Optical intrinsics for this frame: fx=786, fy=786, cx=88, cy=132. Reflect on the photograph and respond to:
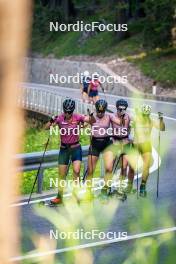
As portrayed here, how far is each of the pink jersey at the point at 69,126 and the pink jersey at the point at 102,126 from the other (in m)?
0.36

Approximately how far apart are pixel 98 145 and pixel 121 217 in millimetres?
1657

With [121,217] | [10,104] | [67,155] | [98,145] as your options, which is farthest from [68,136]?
[10,104]

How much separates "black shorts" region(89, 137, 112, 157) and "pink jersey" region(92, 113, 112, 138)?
0.11m

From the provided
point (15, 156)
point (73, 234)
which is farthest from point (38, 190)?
point (15, 156)

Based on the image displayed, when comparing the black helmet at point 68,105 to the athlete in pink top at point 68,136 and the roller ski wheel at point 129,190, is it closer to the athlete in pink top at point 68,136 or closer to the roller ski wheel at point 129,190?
the athlete in pink top at point 68,136

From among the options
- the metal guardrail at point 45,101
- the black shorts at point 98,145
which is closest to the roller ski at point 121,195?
the black shorts at point 98,145

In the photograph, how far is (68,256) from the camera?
327 cm

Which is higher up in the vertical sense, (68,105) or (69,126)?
(68,105)

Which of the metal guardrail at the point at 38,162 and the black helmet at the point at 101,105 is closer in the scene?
the black helmet at the point at 101,105

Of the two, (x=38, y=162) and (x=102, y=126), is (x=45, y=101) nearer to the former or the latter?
(x=38, y=162)

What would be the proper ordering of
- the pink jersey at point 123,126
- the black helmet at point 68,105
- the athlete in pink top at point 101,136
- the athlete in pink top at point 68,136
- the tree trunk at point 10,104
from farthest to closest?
the pink jersey at point 123,126 → the athlete in pink top at point 101,136 → the athlete in pink top at point 68,136 → the black helmet at point 68,105 → the tree trunk at point 10,104

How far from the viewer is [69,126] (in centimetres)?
1193

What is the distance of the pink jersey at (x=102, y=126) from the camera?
12.2m

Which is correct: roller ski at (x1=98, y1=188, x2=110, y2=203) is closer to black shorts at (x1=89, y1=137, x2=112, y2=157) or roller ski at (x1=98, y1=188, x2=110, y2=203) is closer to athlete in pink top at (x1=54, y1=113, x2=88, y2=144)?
black shorts at (x1=89, y1=137, x2=112, y2=157)
